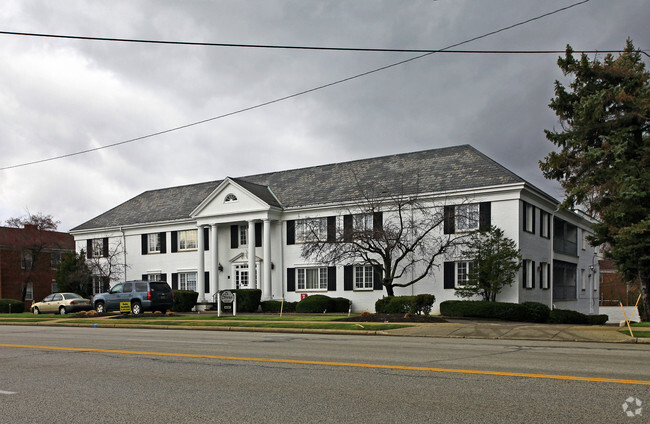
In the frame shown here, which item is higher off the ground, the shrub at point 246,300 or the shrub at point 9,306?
the shrub at point 246,300

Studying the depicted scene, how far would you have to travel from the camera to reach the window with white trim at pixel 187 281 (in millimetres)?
43344

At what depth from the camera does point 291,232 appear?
127 feet

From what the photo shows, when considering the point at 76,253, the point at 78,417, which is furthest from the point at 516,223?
the point at 76,253

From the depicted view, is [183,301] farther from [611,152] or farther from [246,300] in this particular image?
[611,152]

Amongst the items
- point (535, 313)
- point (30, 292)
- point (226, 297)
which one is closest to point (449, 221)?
point (535, 313)

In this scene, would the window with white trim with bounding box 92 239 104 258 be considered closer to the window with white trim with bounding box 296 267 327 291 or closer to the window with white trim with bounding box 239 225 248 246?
the window with white trim with bounding box 239 225 248 246

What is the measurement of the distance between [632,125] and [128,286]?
26143 millimetres

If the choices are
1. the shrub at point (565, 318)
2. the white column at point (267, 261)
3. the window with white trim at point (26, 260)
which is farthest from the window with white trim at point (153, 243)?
the shrub at point (565, 318)

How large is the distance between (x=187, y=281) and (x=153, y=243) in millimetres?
4494

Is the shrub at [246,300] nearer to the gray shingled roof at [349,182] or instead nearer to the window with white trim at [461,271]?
the gray shingled roof at [349,182]

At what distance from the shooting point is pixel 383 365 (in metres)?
10.3

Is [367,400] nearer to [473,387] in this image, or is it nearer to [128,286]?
[473,387]

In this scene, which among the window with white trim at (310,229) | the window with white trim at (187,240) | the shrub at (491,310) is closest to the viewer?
the shrub at (491,310)

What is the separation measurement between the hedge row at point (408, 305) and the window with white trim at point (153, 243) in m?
22.4
